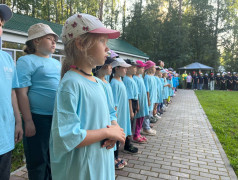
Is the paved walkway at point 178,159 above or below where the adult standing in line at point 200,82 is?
below

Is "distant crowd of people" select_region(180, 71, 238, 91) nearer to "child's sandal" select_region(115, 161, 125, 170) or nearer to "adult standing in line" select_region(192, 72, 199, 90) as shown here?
"adult standing in line" select_region(192, 72, 199, 90)

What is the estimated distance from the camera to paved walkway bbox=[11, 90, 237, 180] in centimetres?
351

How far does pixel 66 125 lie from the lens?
1333 millimetres

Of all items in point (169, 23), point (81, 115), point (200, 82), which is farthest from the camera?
point (169, 23)

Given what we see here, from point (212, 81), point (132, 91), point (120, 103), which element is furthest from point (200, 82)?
point (120, 103)

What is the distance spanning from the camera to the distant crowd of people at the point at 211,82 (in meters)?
23.8

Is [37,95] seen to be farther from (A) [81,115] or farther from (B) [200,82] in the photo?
(B) [200,82]

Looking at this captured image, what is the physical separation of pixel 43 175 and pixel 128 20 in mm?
33150

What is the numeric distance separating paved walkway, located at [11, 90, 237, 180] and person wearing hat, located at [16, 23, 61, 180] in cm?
107

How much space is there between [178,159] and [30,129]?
3120mm

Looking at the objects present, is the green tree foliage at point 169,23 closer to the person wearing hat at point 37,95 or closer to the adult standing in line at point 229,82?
the adult standing in line at point 229,82

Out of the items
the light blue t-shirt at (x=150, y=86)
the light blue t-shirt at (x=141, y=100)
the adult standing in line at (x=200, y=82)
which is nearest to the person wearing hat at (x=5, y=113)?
the light blue t-shirt at (x=141, y=100)

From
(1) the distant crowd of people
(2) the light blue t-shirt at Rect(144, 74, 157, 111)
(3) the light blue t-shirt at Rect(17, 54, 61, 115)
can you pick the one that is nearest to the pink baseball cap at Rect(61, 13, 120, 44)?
(3) the light blue t-shirt at Rect(17, 54, 61, 115)

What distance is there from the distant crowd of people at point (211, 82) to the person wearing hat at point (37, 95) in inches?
936
